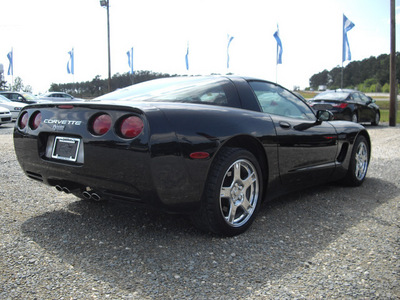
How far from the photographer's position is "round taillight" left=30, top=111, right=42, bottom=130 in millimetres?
3111

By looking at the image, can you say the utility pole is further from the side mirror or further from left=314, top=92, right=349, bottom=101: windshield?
the side mirror

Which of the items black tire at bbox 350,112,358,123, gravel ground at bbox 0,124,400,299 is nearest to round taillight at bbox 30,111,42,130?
gravel ground at bbox 0,124,400,299

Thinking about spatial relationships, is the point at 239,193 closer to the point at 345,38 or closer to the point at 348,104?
the point at 348,104

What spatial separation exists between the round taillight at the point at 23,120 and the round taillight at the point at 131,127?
1.09 meters

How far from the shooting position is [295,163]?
3633 mm

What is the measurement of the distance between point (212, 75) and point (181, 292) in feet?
6.98

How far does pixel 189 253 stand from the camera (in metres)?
2.63

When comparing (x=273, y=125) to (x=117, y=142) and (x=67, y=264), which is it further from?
(x=67, y=264)

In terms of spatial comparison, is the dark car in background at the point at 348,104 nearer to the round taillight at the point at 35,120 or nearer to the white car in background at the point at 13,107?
the round taillight at the point at 35,120

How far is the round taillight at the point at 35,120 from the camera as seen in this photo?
311 centimetres

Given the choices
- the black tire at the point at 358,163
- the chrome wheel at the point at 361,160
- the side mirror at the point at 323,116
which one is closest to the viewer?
the side mirror at the point at 323,116

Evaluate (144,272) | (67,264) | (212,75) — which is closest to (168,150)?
(144,272)

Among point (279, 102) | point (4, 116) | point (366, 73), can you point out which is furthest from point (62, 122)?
point (366, 73)

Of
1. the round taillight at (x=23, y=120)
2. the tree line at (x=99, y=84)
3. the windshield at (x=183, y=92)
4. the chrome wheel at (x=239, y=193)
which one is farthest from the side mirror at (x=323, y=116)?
the tree line at (x=99, y=84)
